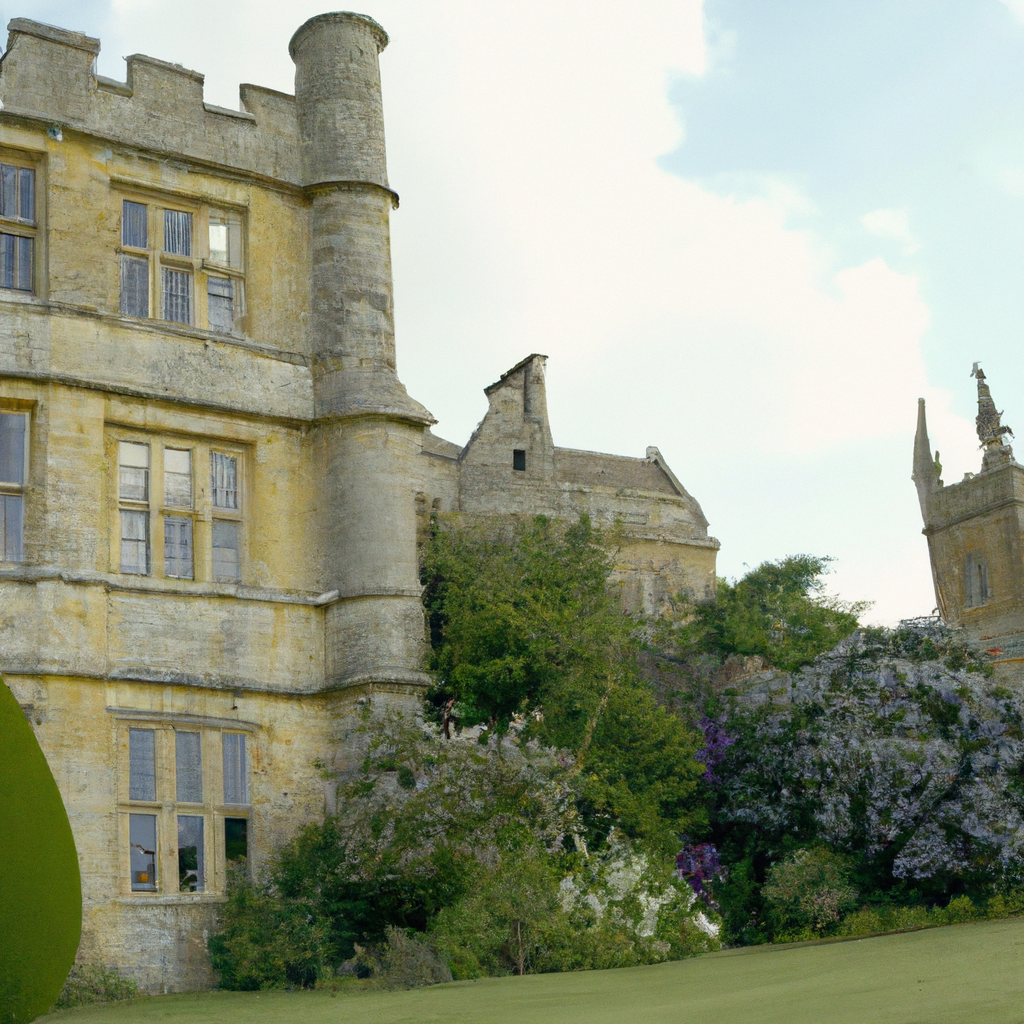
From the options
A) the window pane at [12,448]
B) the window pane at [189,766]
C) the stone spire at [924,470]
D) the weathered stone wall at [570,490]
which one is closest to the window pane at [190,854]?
the window pane at [189,766]

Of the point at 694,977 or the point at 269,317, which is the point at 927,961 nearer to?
the point at 694,977

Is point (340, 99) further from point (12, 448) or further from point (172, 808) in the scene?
point (172, 808)

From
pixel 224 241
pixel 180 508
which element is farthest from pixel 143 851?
pixel 224 241

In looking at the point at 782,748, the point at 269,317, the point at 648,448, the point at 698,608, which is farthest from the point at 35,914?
the point at 648,448

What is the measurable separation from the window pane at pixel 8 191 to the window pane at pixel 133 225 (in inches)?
45.6

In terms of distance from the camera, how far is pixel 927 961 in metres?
10.2

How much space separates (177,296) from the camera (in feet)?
52.4

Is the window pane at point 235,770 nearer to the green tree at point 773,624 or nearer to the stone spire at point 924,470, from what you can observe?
the green tree at point 773,624

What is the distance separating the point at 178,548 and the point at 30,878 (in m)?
6.23

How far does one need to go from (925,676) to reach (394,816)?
643 centimetres

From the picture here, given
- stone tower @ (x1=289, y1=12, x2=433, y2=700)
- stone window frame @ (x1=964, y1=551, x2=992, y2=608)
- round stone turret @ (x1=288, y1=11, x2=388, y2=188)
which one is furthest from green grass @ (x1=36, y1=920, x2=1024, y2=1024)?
stone window frame @ (x1=964, y1=551, x2=992, y2=608)

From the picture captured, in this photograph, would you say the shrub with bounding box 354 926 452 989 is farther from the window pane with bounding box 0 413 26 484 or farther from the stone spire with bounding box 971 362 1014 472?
the stone spire with bounding box 971 362 1014 472

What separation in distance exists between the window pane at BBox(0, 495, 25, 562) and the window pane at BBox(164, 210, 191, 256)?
137 inches

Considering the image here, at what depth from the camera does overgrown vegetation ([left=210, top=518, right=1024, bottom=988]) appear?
13.5m
